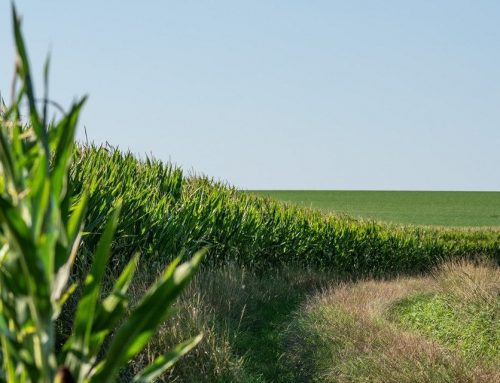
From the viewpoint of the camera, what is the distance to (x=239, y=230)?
13.6 m

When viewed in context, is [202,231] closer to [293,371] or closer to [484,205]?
[293,371]

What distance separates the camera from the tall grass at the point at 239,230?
10211 millimetres

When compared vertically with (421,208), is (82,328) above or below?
below

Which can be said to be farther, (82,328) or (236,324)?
(236,324)

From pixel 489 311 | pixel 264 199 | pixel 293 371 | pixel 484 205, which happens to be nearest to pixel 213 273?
pixel 293 371

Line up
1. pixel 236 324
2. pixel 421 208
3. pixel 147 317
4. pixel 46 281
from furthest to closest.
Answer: pixel 421 208 < pixel 236 324 < pixel 147 317 < pixel 46 281

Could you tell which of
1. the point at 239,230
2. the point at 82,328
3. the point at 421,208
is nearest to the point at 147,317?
the point at 82,328

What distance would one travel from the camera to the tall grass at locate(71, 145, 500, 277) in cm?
1021

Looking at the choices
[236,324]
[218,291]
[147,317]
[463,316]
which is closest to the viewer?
[147,317]

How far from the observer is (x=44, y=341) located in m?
1.38

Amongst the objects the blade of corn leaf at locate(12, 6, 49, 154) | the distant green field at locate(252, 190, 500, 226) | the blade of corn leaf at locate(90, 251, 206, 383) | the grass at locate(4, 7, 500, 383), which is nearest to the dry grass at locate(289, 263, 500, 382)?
the grass at locate(4, 7, 500, 383)

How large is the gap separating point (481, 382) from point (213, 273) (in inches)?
210

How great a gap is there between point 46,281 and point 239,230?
12.3 metres

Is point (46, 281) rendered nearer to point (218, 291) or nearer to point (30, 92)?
point (30, 92)
